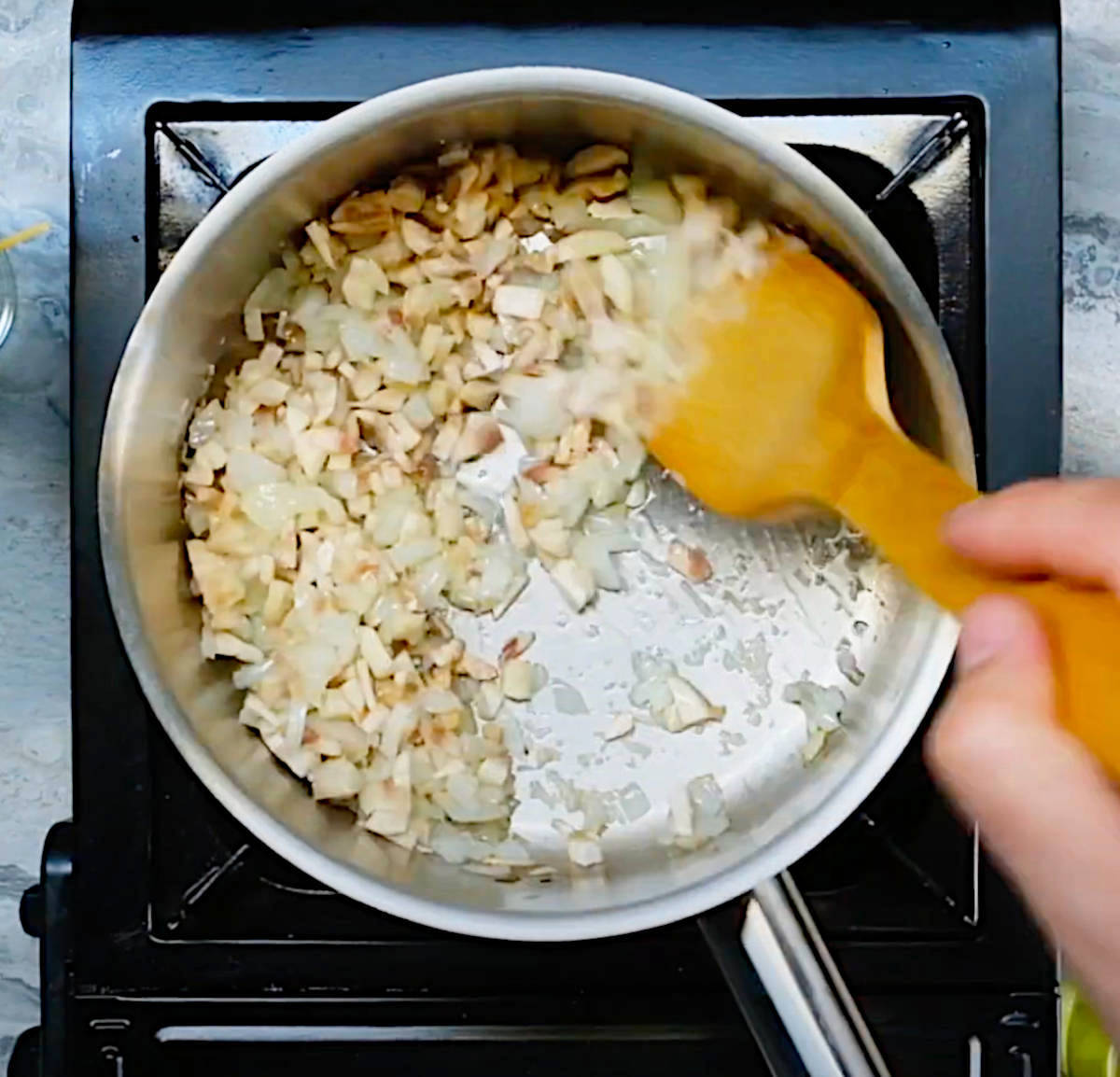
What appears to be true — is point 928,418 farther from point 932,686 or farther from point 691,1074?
point 691,1074

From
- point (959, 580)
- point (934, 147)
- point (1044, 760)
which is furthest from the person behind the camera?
point (934, 147)

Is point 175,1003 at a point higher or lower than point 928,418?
lower

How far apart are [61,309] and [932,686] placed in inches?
18.8

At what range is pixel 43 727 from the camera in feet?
2.68

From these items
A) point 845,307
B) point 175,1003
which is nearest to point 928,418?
point 845,307

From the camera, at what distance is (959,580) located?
2.00 feet

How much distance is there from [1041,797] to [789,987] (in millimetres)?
187

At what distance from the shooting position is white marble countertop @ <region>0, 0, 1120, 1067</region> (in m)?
0.80

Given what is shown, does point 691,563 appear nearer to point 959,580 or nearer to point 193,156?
point 959,580

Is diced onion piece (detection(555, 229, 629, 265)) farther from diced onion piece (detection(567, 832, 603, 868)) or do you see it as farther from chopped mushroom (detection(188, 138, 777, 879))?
diced onion piece (detection(567, 832, 603, 868))

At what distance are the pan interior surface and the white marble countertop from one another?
11 cm

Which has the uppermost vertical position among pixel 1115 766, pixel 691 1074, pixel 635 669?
pixel 1115 766

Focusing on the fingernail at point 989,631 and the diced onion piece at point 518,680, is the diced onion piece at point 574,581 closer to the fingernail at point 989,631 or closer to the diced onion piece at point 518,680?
the diced onion piece at point 518,680

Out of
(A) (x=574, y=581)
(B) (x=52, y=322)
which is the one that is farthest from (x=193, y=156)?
(A) (x=574, y=581)
